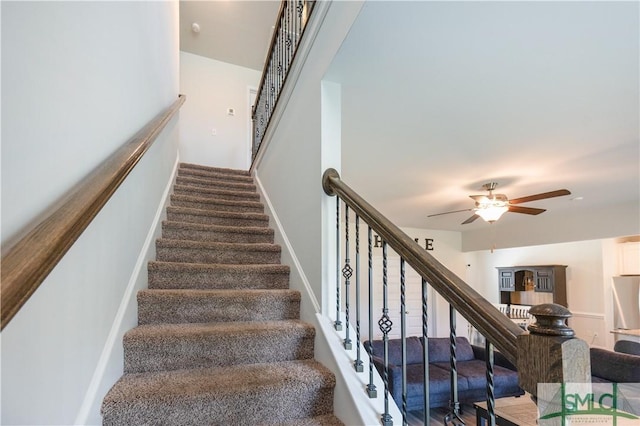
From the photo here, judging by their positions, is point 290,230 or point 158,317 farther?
point 290,230

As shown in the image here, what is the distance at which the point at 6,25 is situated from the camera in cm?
69

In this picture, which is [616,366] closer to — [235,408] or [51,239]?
[235,408]

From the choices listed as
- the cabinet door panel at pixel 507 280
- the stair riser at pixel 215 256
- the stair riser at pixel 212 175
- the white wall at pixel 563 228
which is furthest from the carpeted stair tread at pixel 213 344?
the cabinet door panel at pixel 507 280

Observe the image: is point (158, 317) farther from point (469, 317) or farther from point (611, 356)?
point (611, 356)

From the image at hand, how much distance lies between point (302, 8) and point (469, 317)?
2.41 m

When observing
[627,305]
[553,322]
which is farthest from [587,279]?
[553,322]

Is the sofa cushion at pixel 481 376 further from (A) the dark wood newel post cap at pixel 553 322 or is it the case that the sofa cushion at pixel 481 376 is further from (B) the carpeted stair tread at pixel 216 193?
(A) the dark wood newel post cap at pixel 553 322

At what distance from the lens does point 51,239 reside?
0.69 meters

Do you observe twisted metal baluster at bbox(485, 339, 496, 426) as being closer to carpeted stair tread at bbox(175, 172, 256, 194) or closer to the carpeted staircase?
the carpeted staircase

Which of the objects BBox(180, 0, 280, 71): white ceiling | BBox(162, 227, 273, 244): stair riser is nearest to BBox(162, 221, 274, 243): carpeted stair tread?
BBox(162, 227, 273, 244): stair riser

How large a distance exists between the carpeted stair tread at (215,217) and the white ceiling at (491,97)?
1014 millimetres

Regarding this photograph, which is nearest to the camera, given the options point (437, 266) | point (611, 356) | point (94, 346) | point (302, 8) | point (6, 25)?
point (6, 25)

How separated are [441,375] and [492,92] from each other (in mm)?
3656

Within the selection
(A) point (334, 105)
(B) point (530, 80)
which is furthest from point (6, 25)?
(B) point (530, 80)
